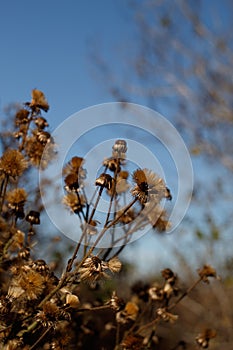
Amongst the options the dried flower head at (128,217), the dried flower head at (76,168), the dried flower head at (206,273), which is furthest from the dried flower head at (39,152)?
the dried flower head at (206,273)

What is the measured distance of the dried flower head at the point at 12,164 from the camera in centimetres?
131

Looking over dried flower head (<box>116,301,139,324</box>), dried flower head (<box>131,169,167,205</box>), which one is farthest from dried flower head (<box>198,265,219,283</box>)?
dried flower head (<box>131,169,167,205</box>)

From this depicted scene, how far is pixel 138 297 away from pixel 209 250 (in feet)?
10.7

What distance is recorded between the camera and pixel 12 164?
1321mm

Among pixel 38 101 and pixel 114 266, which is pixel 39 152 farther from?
pixel 114 266

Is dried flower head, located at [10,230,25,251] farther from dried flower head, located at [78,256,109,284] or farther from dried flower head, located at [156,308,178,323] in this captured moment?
dried flower head, located at [156,308,178,323]

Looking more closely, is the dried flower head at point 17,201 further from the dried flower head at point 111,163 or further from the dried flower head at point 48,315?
the dried flower head at point 48,315

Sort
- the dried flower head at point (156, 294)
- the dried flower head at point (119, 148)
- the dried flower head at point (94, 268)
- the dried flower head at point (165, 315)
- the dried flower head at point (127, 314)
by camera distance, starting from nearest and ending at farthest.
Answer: the dried flower head at point (94, 268)
the dried flower head at point (119, 148)
the dried flower head at point (127, 314)
the dried flower head at point (165, 315)
the dried flower head at point (156, 294)

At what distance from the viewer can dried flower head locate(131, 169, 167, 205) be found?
108 centimetres

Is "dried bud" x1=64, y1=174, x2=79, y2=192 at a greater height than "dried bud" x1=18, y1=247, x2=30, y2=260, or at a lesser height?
greater

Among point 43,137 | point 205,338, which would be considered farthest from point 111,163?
point 205,338

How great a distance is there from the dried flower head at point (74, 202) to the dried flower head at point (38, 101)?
314 mm

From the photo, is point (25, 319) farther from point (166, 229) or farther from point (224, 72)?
point (224, 72)

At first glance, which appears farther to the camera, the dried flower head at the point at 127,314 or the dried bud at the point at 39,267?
the dried flower head at the point at 127,314
